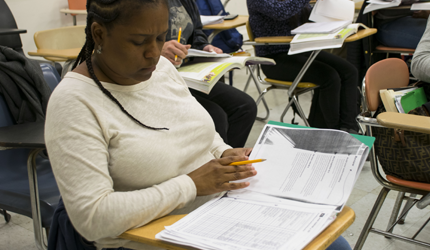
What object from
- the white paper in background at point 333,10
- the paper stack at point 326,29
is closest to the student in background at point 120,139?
the paper stack at point 326,29

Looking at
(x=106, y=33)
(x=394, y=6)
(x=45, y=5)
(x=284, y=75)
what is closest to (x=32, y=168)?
(x=106, y=33)

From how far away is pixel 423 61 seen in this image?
5.08ft

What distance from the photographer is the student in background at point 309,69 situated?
2357mm

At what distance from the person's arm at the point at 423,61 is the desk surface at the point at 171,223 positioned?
110 centimetres

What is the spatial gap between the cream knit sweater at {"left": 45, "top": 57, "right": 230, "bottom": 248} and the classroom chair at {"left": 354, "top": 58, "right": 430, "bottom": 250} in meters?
0.59

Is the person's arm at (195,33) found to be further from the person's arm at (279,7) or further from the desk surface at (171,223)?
the desk surface at (171,223)

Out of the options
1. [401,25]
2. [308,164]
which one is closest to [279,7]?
[401,25]

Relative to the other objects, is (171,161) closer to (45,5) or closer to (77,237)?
(77,237)

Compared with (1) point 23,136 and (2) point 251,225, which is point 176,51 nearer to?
(1) point 23,136

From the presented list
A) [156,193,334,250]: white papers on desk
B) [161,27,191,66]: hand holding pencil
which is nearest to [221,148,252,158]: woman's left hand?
[156,193,334,250]: white papers on desk

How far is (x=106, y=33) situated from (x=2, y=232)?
1.48 metres

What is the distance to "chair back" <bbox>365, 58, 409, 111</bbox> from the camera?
1.41 metres

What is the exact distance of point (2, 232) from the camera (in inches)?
70.2

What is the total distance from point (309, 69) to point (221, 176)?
71.7 inches
